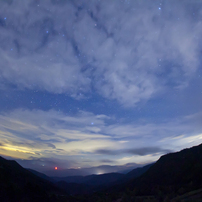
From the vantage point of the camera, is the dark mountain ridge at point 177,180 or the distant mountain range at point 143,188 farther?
the dark mountain ridge at point 177,180

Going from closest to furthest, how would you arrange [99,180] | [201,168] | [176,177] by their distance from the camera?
[201,168] → [176,177] → [99,180]

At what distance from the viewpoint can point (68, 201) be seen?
108ft

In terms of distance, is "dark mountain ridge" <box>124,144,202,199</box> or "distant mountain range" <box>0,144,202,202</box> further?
"dark mountain ridge" <box>124,144,202,199</box>

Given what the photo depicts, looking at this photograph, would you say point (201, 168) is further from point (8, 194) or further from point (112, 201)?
point (8, 194)

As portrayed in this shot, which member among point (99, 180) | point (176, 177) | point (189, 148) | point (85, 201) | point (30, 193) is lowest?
point (99, 180)

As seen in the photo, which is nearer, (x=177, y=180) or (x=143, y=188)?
(x=177, y=180)

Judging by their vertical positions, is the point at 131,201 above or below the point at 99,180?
above

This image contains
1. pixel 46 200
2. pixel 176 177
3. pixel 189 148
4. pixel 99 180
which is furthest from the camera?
pixel 99 180

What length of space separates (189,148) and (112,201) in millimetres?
58353

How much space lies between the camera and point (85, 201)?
114ft

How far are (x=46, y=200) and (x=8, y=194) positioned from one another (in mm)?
7600

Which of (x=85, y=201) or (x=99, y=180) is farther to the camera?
(x=99, y=180)

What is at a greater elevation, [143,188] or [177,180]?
[177,180]

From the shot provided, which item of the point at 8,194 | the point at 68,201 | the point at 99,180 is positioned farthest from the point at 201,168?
the point at 99,180
